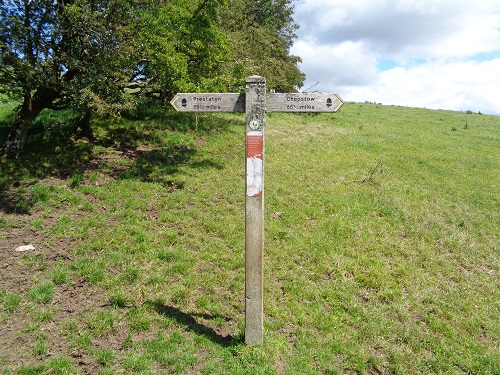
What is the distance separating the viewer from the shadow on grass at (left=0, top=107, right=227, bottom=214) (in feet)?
33.6

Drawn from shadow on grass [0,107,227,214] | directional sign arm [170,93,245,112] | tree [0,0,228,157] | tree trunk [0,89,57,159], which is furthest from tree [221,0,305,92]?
directional sign arm [170,93,245,112]

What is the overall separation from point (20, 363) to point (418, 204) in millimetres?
10432

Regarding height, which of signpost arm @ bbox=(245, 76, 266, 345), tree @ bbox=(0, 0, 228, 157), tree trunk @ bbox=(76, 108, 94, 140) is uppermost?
tree @ bbox=(0, 0, 228, 157)

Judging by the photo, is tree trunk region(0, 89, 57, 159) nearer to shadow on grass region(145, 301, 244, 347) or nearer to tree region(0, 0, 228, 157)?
tree region(0, 0, 228, 157)

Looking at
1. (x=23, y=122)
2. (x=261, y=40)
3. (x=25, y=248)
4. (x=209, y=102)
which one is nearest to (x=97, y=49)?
(x=23, y=122)

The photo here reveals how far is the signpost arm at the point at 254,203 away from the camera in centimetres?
448

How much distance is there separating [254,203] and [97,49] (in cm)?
882

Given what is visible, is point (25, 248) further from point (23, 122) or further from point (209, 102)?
point (23, 122)

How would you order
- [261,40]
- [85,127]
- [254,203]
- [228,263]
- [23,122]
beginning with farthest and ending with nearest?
[261,40], [85,127], [23,122], [228,263], [254,203]

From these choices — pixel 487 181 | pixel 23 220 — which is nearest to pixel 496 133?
pixel 487 181

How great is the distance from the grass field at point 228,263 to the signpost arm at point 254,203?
0.48 metres

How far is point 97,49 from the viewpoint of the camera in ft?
34.2

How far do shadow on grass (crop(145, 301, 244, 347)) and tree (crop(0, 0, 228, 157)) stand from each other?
6981 mm

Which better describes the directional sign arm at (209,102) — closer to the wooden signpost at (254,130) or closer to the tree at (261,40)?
the wooden signpost at (254,130)
